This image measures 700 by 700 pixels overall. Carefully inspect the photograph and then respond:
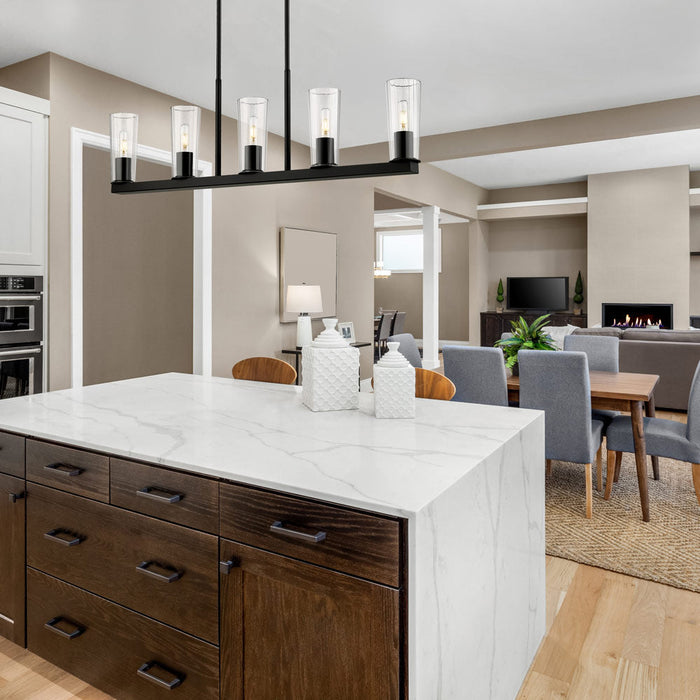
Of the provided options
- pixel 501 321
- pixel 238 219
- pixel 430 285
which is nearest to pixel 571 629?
pixel 238 219

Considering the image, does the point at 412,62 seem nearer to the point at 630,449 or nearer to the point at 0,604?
the point at 630,449

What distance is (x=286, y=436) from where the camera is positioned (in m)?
1.63

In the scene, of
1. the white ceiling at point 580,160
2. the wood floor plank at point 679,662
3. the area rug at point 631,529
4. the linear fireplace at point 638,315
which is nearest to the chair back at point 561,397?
the area rug at point 631,529

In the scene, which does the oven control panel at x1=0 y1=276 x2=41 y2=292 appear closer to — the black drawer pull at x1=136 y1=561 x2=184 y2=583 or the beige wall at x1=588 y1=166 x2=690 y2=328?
the black drawer pull at x1=136 y1=561 x2=184 y2=583

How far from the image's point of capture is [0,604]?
1.89 meters

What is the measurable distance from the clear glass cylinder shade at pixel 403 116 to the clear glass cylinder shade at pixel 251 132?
0.48 m

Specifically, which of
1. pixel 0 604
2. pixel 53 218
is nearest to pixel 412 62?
pixel 53 218

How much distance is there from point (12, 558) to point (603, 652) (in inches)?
76.4

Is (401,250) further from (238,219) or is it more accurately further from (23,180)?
(23,180)

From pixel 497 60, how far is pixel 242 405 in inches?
113

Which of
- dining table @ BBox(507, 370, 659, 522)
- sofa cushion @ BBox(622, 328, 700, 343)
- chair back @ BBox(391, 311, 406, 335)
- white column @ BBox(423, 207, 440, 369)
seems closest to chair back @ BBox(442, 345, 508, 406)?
dining table @ BBox(507, 370, 659, 522)

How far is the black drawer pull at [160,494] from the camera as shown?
1.43 meters

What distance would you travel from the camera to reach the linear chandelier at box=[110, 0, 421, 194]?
1756mm

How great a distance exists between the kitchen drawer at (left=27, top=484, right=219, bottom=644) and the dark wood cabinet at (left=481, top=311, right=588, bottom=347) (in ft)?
28.1
